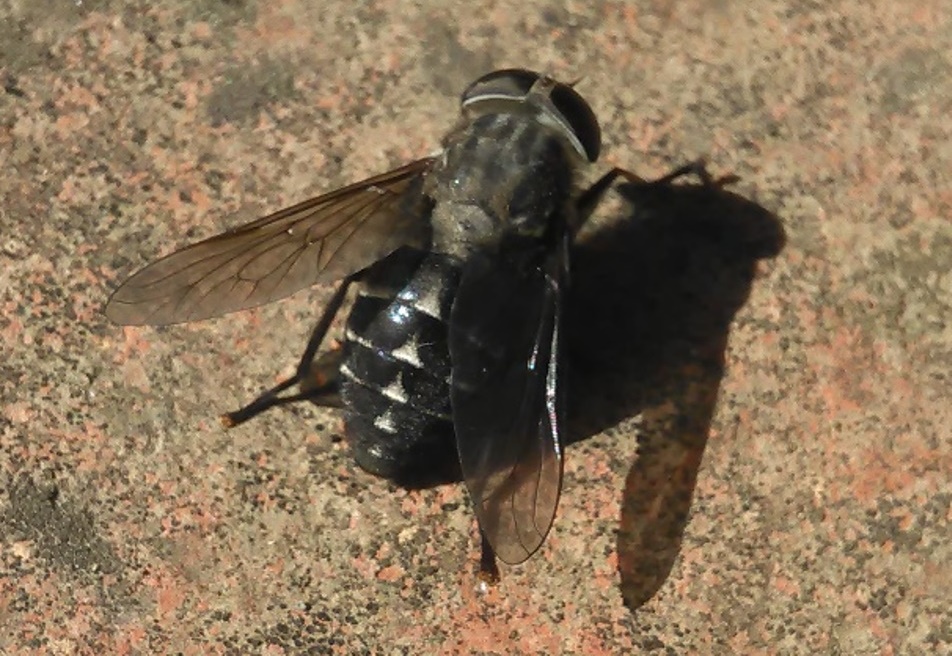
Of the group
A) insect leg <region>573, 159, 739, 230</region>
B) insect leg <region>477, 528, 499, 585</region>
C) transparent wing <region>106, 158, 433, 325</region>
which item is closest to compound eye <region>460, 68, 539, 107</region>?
transparent wing <region>106, 158, 433, 325</region>

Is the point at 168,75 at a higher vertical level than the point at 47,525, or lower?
higher

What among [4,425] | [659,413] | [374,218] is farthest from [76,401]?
[659,413]

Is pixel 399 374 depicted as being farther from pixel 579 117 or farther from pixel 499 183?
pixel 579 117

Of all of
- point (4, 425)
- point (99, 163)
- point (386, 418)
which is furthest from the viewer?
point (99, 163)

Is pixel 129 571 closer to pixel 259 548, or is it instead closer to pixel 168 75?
pixel 259 548

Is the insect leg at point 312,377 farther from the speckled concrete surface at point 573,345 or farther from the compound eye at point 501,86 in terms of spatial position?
the compound eye at point 501,86

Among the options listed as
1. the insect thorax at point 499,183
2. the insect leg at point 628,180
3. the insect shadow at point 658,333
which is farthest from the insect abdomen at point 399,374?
the insect leg at point 628,180
